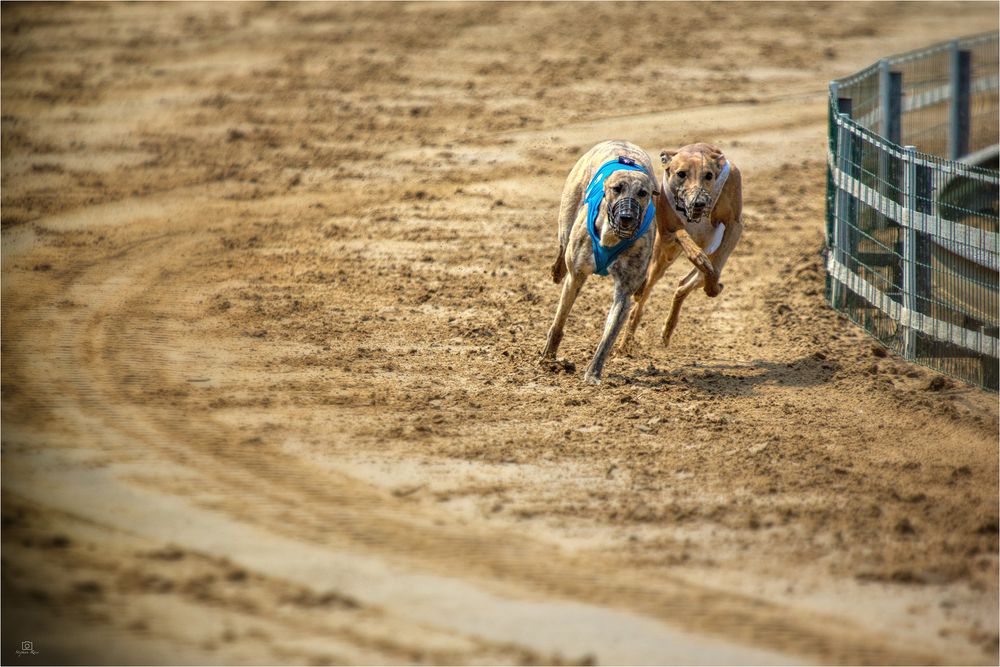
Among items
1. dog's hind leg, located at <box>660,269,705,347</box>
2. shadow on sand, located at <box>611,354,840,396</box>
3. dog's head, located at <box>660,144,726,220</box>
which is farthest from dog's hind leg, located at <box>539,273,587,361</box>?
dog's hind leg, located at <box>660,269,705,347</box>

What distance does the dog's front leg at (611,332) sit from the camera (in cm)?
760

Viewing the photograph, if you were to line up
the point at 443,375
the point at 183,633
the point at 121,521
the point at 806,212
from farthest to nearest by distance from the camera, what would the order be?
the point at 806,212
the point at 443,375
the point at 121,521
the point at 183,633

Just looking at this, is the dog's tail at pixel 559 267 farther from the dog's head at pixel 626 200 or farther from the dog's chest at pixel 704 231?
the dog's head at pixel 626 200

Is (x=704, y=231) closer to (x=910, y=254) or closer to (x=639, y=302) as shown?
(x=639, y=302)

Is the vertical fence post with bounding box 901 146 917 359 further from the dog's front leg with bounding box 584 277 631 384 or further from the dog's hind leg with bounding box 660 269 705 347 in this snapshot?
the dog's front leg with bounding box 584 277 631 384

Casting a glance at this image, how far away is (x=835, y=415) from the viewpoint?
723 cm

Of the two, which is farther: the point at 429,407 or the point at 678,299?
the point at 678,299

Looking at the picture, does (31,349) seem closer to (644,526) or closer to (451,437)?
(451,437)

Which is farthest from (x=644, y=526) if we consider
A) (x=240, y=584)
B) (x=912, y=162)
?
(x=912, y=162)

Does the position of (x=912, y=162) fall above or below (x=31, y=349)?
above

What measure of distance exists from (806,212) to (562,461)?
20.3 feet

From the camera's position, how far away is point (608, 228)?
7277 millimetres

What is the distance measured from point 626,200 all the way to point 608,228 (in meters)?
0.24

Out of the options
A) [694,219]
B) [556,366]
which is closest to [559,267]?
[556,366]
